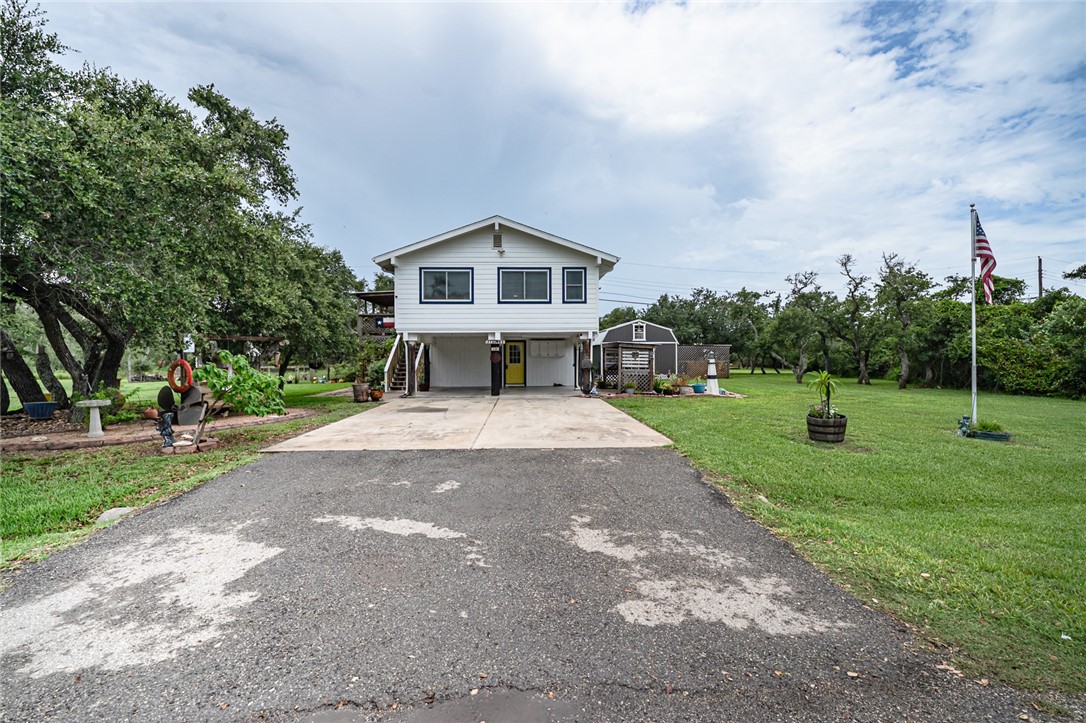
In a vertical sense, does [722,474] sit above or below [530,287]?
below

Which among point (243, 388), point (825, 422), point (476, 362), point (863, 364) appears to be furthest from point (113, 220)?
point (863, 364)

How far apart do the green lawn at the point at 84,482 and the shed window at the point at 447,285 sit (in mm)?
6816

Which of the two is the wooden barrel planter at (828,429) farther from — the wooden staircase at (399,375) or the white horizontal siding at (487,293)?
the wooden staircase at (399,375)

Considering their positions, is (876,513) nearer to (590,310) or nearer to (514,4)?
(590,310)

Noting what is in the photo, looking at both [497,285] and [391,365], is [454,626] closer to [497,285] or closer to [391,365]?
[497,285]

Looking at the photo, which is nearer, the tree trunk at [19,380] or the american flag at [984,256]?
the american flag at [984,256]

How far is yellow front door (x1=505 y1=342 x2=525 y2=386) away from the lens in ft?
56.6

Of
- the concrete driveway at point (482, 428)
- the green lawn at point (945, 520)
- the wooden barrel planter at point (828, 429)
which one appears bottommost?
the green lawn at point (945, 520)

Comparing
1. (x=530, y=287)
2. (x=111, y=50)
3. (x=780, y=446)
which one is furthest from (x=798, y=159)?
(x=111, y=50)

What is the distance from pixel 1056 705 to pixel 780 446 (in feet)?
16.8

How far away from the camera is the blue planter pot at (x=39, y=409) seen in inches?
381

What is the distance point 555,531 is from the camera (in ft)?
11.3

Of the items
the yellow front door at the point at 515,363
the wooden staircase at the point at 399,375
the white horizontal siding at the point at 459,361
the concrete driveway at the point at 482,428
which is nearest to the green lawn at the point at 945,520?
the concrete driveway at the point at 482,428

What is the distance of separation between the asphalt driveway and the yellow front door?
13417 mm
